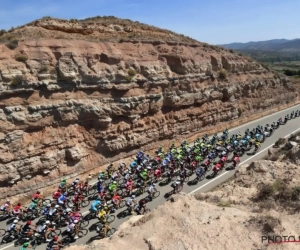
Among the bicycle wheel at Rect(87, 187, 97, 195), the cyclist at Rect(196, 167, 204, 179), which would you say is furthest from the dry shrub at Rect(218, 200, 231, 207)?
the bicycle wheel at Rect(87, 187, 97, 195)

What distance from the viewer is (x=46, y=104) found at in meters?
22.8

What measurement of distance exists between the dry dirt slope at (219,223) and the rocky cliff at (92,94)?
13.2m

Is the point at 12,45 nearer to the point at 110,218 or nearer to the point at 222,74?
the point at 110,218

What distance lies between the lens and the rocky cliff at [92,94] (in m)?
21.7

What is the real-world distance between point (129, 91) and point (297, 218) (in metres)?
20.6

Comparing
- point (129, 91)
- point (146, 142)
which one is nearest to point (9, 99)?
point (129, 91)

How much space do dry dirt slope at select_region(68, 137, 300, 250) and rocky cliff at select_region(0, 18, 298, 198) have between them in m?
13.2

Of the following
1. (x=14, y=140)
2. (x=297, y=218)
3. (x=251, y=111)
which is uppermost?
(x=14, y=140)

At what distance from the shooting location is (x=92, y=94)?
84.3ft

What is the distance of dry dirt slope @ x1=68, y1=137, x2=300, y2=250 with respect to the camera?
→ 878cm

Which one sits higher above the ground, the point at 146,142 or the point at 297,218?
the point at 297,218

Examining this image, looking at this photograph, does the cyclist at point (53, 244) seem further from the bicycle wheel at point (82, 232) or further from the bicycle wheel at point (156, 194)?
the bicycle wheel at point (156, 194)

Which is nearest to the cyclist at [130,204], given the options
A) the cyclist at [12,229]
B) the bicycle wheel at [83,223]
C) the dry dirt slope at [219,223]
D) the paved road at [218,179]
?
the paved road at [218,179]

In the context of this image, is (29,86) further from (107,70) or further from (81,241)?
(81,241)
